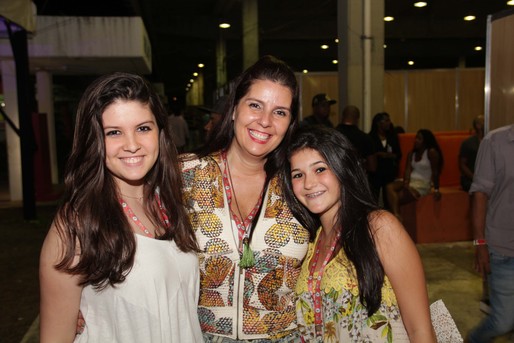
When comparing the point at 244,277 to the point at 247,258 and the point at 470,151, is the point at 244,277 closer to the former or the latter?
the point at 247,258

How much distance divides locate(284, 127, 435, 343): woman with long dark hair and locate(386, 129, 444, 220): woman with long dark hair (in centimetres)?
558

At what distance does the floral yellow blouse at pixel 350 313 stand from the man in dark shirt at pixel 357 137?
15.3 feet

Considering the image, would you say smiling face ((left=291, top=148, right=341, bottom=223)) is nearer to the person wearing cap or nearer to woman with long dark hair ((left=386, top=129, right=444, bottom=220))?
the person wearing cap

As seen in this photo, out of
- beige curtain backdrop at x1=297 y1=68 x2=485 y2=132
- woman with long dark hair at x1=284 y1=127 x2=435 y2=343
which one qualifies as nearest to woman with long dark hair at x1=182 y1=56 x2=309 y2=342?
woman with long dark hair at x1=284 y1=127 x2=435 y2=343

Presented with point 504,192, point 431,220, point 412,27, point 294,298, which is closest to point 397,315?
point 294,298

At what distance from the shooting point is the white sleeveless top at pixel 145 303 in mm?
1797

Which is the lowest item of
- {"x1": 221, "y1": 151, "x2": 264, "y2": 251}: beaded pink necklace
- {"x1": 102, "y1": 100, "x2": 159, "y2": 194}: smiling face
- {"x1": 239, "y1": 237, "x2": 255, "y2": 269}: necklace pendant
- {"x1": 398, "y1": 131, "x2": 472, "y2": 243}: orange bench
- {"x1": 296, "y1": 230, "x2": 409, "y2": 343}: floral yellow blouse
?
{"x1": 398, "y1": 131, "x2": 472, "y2": 243}: orange bench

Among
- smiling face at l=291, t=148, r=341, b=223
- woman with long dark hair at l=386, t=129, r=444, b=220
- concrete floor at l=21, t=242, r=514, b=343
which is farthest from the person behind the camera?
woman with long dark hair at l=386, t=129, r=444, b=220

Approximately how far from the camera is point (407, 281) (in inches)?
76.7

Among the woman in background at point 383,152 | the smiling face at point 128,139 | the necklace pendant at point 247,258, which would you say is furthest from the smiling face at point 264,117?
the woman in background at point 383,152

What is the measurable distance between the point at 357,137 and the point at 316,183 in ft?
15.1

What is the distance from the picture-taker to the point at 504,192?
349 cm

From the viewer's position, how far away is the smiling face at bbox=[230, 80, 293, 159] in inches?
93.0

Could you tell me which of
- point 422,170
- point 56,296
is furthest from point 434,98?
point 56,296
